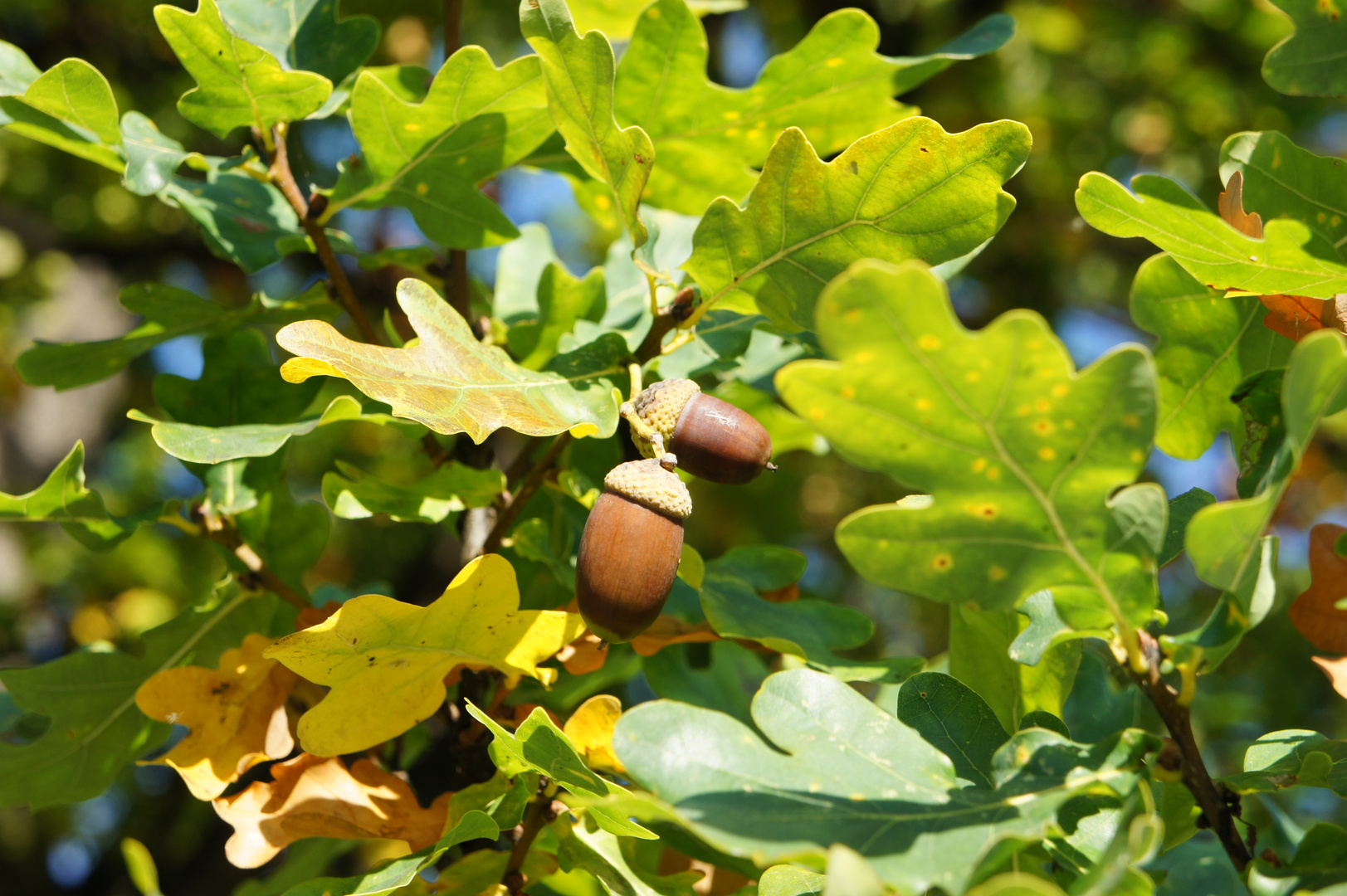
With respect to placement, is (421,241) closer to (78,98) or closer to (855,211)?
(78,98)

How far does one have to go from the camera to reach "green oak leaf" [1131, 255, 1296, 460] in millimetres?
1008

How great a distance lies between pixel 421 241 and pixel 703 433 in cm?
309

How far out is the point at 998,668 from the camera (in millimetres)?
1116

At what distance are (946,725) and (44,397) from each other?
12.4 feet

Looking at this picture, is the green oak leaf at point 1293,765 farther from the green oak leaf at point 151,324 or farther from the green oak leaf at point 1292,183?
the green oak leaf at point 151,324

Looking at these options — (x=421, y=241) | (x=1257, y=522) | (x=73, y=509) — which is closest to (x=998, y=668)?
(x=1257, y=522)

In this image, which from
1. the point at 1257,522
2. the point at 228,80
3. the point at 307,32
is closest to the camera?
the point at 1257,522

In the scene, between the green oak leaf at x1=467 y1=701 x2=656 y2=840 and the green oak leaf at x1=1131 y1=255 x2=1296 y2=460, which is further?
the green oak leaf at x1=1131 y1=255 x2=1296 y2=460

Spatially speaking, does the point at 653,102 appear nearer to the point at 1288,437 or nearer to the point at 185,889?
the point at 1288,437

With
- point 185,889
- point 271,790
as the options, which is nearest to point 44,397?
point 185,889

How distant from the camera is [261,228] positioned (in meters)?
1.31

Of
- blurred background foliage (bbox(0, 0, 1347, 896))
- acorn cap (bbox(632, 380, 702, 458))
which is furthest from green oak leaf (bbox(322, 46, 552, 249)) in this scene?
blurred background foliage (bbox(0, 0, 1347, 896))

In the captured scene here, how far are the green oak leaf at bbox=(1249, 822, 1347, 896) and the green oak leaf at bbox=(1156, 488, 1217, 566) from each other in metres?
0.24

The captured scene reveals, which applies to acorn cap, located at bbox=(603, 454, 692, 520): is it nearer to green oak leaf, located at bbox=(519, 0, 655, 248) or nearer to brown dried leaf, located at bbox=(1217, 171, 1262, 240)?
green oak leaf, located at bbox=(519, 0, 655, 248)
